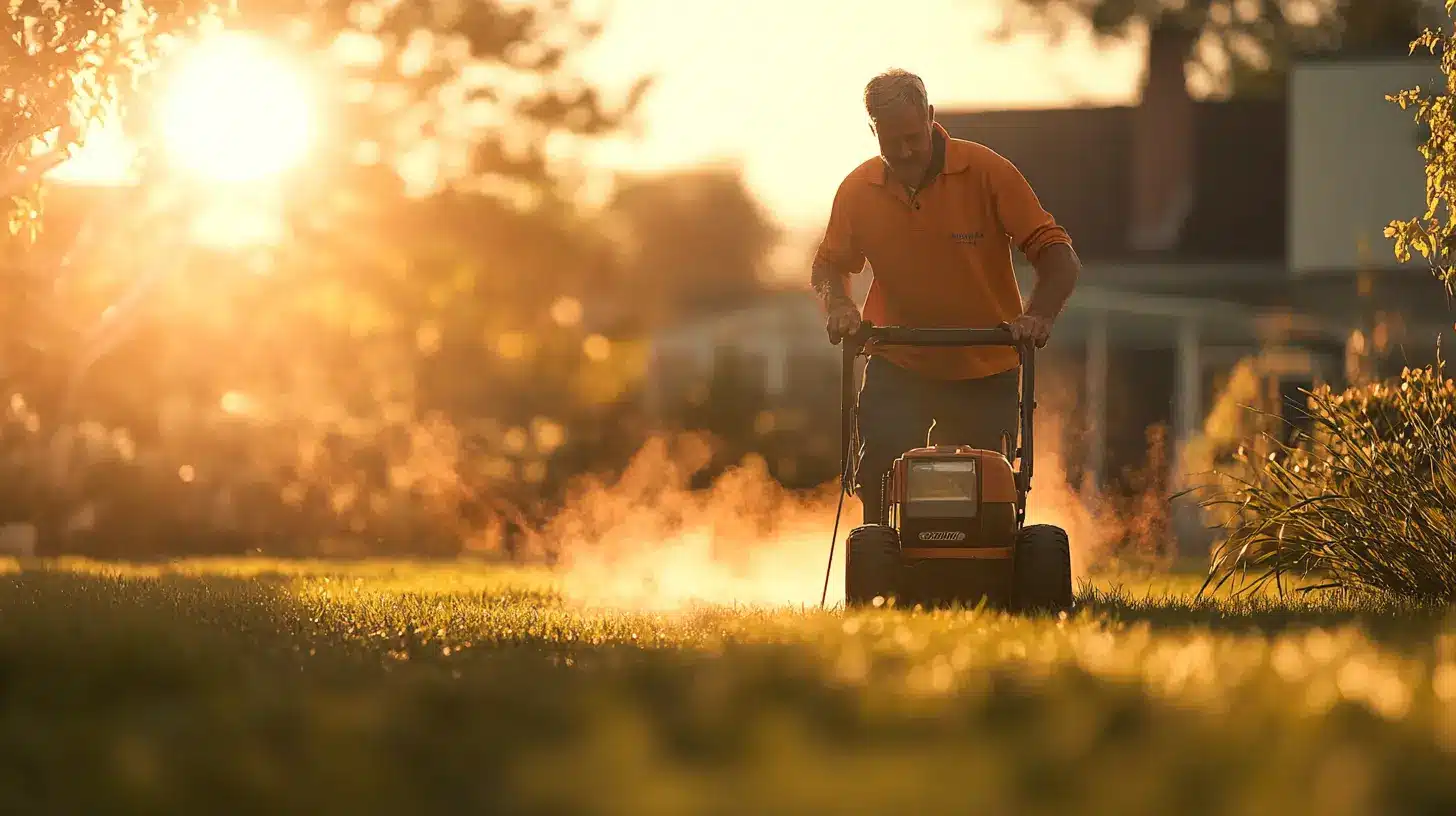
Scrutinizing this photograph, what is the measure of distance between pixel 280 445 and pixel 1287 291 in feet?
57.9

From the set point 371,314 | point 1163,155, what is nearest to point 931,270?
point 371,314

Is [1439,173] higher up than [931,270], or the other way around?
[1439,173]

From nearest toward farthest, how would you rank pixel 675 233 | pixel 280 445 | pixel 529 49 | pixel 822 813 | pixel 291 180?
pixel 822 813
pixel 280 445
pixel 291 180
pixel 529 49
pixel 675 233

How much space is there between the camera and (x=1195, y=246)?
34.5 metres

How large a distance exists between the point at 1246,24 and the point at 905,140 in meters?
35.2

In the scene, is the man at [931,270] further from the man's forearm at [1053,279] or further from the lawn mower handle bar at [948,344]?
the lawn mower handle bar at [948,344]

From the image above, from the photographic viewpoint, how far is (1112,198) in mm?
35812

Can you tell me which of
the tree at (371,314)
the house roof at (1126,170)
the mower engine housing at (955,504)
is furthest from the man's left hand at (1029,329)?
the house roof at (1126,170)

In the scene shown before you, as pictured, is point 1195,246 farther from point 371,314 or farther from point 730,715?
point 730,715

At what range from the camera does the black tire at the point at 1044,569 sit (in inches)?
310

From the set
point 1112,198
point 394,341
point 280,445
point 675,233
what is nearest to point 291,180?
point 394,341

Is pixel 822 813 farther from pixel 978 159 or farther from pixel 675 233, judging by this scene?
pixel 675 233

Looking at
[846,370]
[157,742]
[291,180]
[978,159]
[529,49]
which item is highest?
[529,49]

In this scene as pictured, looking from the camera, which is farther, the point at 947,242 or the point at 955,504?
the point at 947,242
